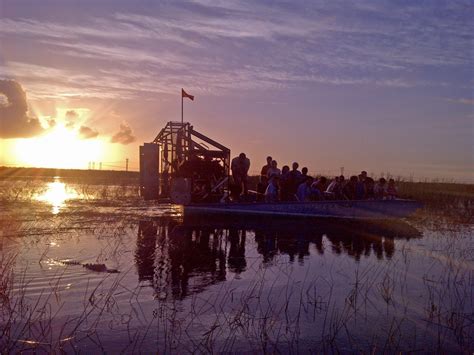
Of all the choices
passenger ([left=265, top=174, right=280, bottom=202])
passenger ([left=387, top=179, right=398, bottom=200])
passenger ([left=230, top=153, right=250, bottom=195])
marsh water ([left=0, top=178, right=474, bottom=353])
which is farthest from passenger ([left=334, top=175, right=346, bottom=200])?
marsh water ([left=0, top=178, right=474, bottom=353])

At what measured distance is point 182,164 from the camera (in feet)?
75.3

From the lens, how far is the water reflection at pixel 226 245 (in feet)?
34.7

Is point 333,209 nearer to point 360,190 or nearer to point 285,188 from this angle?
point 360,190

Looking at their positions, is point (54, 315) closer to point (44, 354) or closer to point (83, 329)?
point (83, 329)

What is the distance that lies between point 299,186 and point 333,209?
5.01 feet

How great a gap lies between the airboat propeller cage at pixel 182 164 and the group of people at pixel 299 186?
144 centimetres

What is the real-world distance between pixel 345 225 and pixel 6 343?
15.4 metres

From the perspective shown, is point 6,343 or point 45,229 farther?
point 45,229

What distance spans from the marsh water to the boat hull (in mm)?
2909

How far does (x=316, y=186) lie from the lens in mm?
21875

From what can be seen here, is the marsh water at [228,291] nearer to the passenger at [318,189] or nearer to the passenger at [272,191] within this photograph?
the passenger at [272,191]

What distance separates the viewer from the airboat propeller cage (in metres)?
23.0

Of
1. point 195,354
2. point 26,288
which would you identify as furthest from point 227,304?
point 26,288

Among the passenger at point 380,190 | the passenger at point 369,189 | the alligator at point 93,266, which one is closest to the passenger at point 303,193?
the passenger at point 369,189
